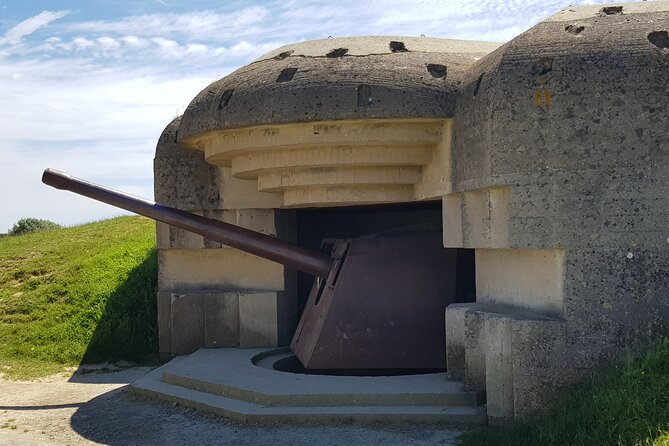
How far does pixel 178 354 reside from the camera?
29.1ft

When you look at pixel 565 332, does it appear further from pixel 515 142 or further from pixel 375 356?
pixel 375 356

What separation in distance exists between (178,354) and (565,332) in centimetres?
501

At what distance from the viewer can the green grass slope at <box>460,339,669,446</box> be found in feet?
14.8

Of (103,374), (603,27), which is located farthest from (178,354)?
(603,27)

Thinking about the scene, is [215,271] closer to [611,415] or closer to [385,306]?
[385,306]

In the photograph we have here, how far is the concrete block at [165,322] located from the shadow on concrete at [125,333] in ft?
1.25

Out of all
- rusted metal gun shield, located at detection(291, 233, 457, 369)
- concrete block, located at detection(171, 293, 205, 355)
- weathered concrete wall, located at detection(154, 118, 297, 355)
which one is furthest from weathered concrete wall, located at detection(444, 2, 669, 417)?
concrete block, located at detection(171, 293, 205, 355)

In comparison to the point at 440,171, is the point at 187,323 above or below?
below

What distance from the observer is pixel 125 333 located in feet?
32.5

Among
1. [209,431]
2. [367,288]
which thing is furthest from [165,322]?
[209,431]

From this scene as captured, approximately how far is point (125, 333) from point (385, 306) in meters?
4.27

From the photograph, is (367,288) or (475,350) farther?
(367,288)

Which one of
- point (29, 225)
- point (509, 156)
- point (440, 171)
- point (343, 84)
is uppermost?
point (343, 84)

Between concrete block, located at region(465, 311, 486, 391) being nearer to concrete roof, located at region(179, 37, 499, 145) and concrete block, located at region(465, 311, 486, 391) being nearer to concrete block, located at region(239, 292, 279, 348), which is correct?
concrete roof, located at region(179, 37, 499, 145)
